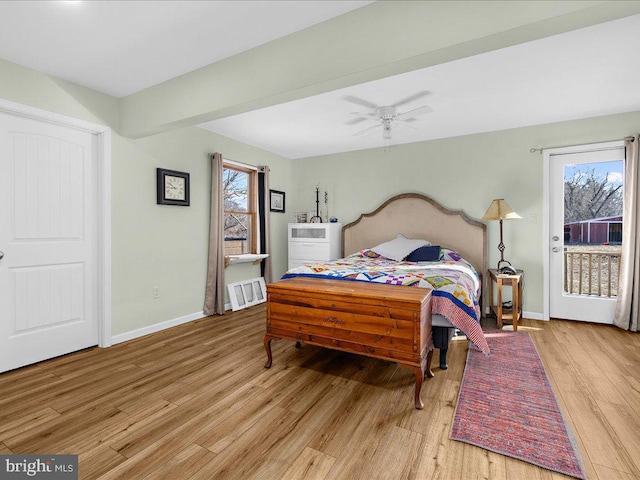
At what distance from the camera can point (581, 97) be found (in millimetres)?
3084

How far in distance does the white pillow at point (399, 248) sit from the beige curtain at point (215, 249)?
209 cm

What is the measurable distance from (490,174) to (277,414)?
386cm

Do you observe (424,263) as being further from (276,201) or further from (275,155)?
(275,155)

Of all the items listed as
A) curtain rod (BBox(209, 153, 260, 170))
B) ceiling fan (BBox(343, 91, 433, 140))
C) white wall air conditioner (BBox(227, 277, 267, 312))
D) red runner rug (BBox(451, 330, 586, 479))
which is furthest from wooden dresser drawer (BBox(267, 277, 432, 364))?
curtain rod (BBox(209, 153, 260, 170))

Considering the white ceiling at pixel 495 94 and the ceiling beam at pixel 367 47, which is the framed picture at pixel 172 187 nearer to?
the white ceiling at pixel 495 94

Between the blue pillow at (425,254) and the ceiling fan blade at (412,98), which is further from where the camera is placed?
the blue pillow at (425,254)

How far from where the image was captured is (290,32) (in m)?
2.07

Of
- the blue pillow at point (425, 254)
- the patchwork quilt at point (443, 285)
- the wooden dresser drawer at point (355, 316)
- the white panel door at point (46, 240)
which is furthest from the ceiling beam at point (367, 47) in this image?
the blue pillow at point (425, 254)

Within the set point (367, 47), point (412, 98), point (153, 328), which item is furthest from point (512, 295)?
point (153, 328)

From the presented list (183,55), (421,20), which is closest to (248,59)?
(183,55)

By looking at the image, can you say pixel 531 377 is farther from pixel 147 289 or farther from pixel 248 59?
pixel 147 289

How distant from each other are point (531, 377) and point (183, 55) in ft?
11.7

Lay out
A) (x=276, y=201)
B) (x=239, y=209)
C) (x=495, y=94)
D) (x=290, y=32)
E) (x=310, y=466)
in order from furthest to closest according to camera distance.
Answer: (x=276, y=201)
(x=239, y=209)
(x=495, y=94)
(x=290, y=32)
(x=310, y=466)

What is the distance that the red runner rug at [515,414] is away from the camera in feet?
5.11
